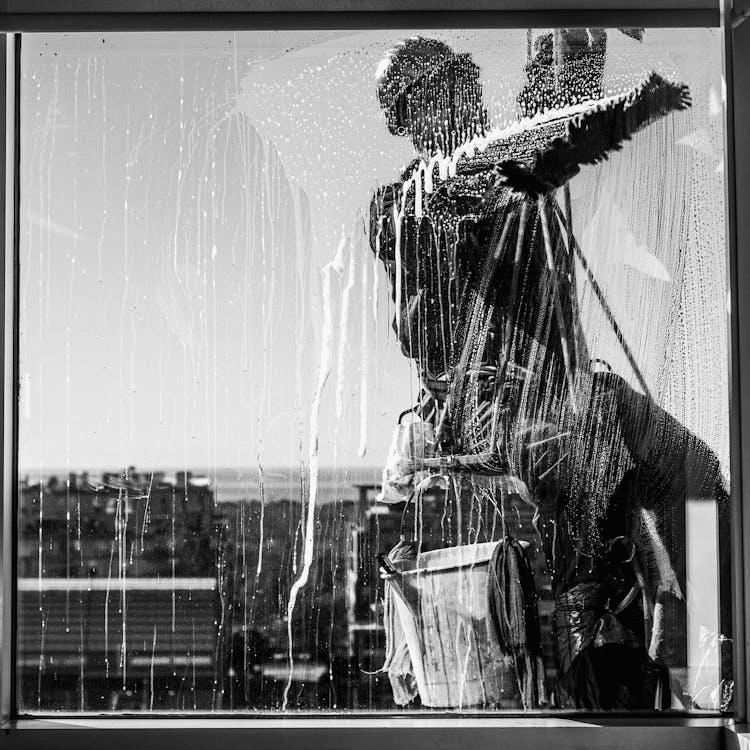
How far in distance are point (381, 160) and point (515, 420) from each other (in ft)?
1.89

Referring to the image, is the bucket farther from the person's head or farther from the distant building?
the person's head

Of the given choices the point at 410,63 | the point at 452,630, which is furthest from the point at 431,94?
the point at 452,630

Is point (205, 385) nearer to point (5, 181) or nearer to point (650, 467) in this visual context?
point (5, 181)

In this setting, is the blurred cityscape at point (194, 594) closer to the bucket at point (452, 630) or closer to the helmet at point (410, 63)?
the bucket at point (452, 630)

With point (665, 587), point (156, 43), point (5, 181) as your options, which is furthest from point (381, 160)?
Result: point (665, 587)

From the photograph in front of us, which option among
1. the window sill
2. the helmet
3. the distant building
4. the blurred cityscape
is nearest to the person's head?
the helmet

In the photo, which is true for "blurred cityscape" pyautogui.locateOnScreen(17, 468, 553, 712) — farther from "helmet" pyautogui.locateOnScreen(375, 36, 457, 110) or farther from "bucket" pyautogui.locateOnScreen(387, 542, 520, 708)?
"helmet" pyautogui.locateOnScreen(375, 36, 457, 110)

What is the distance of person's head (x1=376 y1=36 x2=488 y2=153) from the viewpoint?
63.2 inches

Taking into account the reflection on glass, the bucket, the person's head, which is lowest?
the bucket

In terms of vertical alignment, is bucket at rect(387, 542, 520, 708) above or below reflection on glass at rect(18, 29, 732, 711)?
below

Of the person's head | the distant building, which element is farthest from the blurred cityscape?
the person's head

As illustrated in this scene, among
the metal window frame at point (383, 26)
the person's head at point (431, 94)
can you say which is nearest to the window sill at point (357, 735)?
the metal window frame at point (383, 26)

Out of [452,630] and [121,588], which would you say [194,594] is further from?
[452,630]

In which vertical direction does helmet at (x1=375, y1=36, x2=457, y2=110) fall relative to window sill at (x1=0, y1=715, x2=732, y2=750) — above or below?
above
